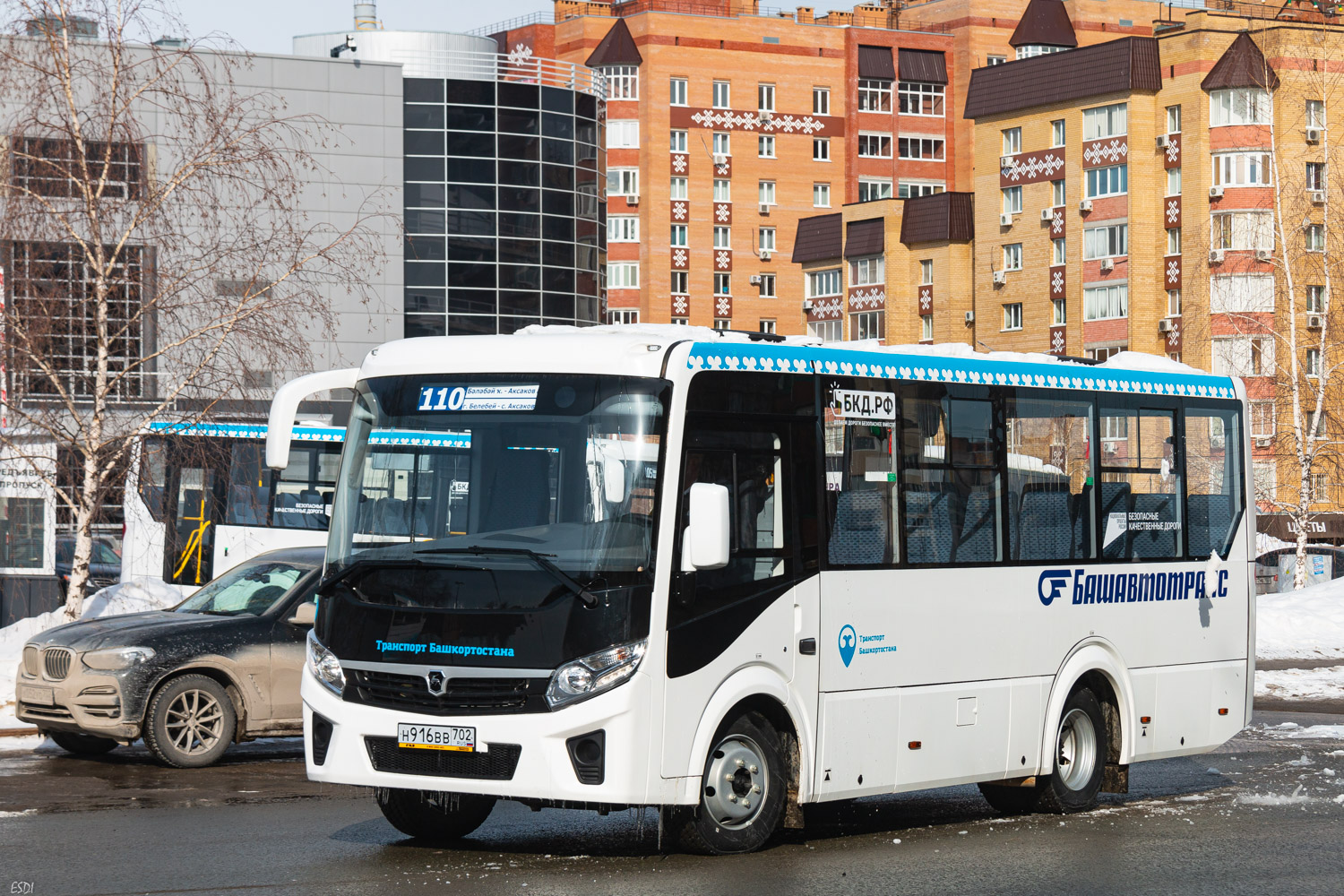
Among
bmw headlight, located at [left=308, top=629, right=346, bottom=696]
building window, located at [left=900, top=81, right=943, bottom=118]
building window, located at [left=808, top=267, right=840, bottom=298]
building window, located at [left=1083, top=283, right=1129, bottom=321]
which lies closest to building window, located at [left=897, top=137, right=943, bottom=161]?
building window, located at [left=900, top=81, right=943, bottom=118]

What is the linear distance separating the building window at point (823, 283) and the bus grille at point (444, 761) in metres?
86.4

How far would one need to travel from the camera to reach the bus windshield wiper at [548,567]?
9516 mm

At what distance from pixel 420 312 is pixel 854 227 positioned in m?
25.7

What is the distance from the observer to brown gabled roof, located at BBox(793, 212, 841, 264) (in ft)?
311

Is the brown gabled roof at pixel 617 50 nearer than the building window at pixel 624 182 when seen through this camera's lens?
Yes

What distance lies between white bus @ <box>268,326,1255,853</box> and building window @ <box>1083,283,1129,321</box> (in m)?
68.5

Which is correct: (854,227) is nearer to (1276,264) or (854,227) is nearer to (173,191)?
(1276,264)

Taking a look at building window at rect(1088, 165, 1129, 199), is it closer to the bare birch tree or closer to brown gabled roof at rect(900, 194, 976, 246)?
brown gabled roof at rect(900, 194, 976, 246)

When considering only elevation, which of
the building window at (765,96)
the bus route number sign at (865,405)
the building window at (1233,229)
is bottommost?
the bus route number sign at (865,405)

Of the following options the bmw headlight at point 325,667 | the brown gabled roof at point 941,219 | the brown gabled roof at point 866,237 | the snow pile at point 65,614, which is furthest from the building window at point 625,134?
the bmw headlight at point 325,667

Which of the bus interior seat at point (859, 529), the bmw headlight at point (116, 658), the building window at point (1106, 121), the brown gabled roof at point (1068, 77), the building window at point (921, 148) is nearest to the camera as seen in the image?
the bus interior seat at point (859, 529)

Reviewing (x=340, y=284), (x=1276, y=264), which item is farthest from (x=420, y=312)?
(x=340, y=284)

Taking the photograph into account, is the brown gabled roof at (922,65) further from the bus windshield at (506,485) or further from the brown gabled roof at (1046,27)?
the bus windshield at (506,485)

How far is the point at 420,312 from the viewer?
255 feet
